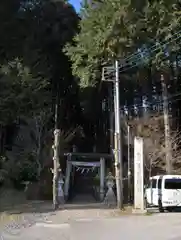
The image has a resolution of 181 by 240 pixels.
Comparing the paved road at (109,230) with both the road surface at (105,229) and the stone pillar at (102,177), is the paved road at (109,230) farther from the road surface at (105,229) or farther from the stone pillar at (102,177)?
the stone pillar at (102,177)

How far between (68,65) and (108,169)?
8.98 metres

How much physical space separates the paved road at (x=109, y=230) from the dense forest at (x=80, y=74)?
12264mm

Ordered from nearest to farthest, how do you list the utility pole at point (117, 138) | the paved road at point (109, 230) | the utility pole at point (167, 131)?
1. the paved road at point (109, 230)
2. the utility pole at point (117, 138)
3. the utility pole at point (167, 131)

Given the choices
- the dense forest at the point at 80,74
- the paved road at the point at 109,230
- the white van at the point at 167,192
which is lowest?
the paved road at the point at 109,230

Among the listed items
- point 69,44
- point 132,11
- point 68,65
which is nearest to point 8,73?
point 69,44

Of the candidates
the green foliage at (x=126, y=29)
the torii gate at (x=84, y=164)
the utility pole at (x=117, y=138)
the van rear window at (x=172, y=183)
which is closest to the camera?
the van rear window at (x=172, y=183)

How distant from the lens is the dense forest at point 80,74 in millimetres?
29031

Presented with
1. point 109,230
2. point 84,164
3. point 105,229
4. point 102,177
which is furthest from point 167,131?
point 109,230

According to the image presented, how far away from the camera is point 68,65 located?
127 ft

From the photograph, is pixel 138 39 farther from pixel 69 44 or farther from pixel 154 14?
pixel 69 44

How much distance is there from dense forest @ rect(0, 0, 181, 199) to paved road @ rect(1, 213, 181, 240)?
483 inches

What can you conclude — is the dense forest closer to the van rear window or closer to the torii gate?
the torii gate

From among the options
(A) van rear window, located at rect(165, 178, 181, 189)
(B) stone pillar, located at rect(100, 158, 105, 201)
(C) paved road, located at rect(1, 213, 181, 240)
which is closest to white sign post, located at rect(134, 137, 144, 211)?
(A) van rear window, located at rect(165, 178, 181, 189)

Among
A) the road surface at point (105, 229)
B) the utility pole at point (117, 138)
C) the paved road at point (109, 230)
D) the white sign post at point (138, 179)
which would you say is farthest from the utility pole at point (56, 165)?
the paved road at point (109, 230)
